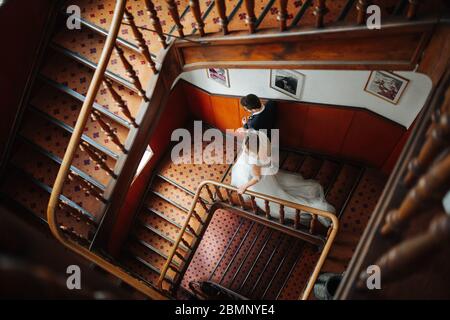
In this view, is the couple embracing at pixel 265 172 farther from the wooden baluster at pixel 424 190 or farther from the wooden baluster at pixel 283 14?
the wooden baluster at pixel 424 190

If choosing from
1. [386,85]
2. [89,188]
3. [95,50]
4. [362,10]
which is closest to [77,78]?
[95,50]

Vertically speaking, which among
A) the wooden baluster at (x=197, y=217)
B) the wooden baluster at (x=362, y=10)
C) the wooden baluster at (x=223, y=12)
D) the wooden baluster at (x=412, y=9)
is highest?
the wooden baluster at (x=412, y=9)

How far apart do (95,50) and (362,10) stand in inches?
120

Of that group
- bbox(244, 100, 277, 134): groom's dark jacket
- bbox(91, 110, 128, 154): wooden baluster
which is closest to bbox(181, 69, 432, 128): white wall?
bbox(244, 100, 277, 134): groom's dark jacket

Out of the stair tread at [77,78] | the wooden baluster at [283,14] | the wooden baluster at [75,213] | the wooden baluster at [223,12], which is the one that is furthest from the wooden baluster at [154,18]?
the wooden baluster at [75,213]

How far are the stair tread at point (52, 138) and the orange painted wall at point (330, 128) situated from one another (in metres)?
2.33

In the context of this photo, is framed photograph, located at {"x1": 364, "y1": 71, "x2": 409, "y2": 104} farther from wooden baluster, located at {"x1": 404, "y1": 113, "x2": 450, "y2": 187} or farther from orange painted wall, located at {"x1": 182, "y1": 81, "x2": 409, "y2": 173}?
wooden baluster, located at {"x1": 404, "y1": 113, "x2": 450, "y2": 187}

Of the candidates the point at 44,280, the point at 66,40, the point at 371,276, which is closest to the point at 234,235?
the point at 66,40

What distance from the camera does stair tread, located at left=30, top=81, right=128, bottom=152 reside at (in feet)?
11.8

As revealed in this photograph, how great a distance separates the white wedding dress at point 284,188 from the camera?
4133mm

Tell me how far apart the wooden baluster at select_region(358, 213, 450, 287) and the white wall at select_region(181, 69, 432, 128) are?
2696 mm

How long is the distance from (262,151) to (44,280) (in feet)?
9.48

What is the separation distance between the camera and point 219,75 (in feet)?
15.6
